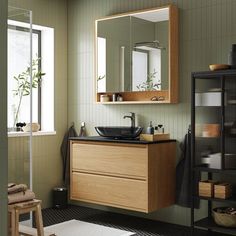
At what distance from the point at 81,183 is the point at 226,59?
2.05 meters

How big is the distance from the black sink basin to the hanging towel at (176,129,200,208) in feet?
1.63

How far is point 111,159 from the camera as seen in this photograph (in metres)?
4.22

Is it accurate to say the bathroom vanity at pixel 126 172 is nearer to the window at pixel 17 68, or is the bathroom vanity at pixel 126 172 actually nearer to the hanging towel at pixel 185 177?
the hanging towel at pixel 185 177

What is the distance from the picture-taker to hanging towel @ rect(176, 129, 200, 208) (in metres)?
4.09

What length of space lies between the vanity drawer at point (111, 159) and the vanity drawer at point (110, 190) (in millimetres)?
67

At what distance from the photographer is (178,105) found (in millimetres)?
4309

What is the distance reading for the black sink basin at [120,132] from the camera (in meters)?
4.24

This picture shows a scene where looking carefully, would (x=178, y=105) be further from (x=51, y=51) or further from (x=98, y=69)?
(x=51, y=51)

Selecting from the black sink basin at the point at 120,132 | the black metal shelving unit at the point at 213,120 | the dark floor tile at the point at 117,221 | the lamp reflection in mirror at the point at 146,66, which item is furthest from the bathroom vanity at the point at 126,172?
the lamp reflection in mirror at the point at 146,66

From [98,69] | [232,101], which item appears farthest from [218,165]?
[98,69]

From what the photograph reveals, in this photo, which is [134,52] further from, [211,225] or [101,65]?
[211,225]

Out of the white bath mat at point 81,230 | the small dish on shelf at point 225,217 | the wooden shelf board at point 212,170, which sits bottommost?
the white bath mat at point 81,230

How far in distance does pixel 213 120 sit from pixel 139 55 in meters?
1.22

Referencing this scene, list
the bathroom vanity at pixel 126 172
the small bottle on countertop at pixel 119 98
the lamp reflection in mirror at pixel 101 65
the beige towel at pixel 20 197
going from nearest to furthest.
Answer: the beige towel at pixel 20 197 → the bathroom vanity at pixel 126 172 → the small bottle on countertop at pixel 119 98 → the lamp reflection in mirror at pixel 101 65
